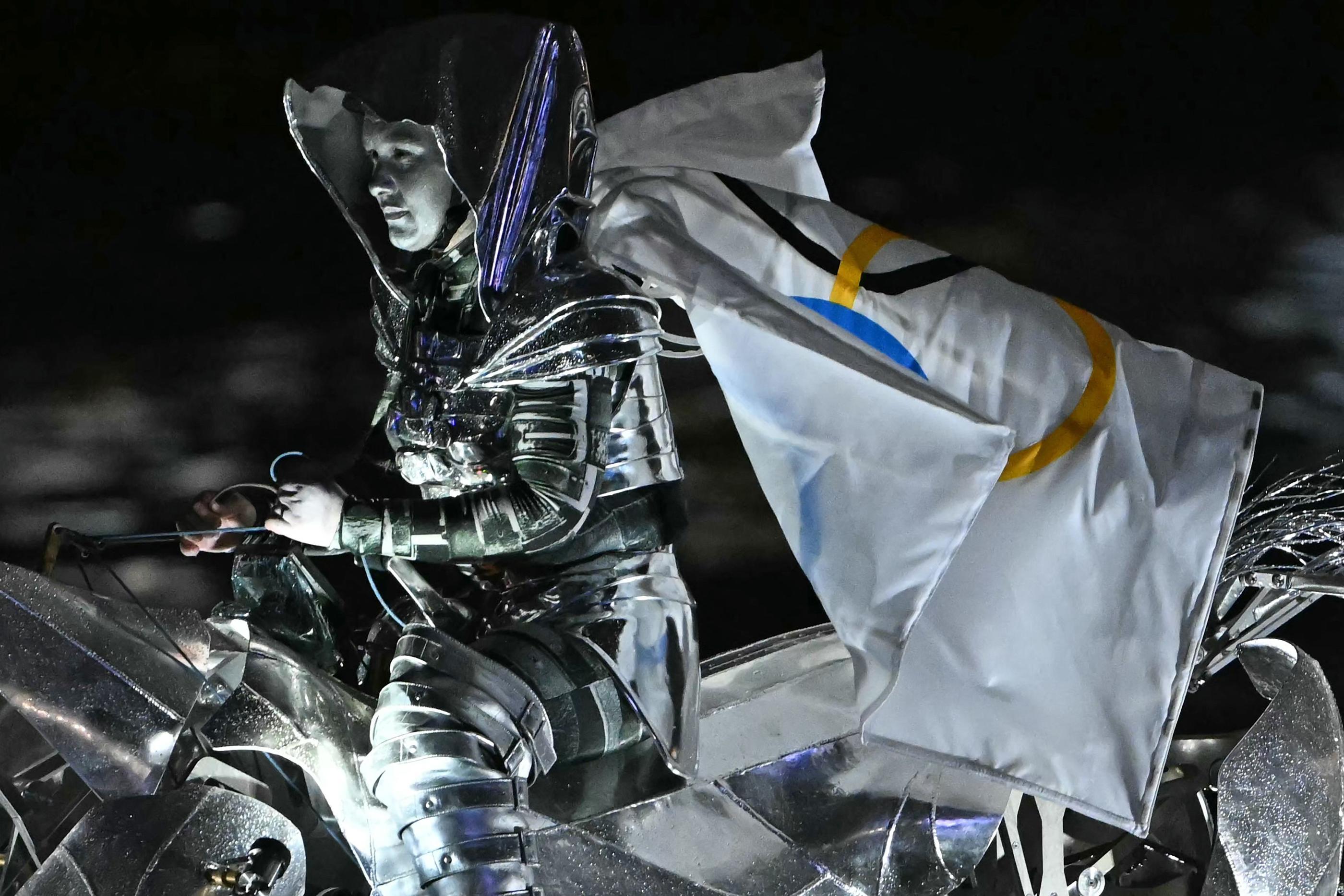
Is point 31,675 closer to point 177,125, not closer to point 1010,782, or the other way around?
point 1010,782

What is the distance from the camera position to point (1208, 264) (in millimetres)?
2830

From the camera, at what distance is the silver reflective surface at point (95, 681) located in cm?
162

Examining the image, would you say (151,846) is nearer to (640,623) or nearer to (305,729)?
(305,729)

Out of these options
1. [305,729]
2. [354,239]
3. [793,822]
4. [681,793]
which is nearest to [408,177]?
[305,729]

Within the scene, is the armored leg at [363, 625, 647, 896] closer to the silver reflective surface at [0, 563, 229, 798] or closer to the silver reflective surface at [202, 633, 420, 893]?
the silver reflective surface at [202, 633, 420, 893]

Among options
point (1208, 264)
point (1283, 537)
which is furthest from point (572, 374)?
point (1208, 264)

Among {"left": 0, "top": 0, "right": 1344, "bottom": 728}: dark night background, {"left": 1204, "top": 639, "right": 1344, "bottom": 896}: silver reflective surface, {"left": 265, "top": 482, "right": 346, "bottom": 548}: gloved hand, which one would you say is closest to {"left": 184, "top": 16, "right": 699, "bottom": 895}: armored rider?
{"left": 265, "top": 482, "right": 346, "bottom": 548}: gloved hand

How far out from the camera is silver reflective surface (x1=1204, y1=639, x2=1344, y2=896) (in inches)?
81.1

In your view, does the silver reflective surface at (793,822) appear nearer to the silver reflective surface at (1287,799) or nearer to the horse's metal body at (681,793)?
the horse's metal body at (681,793)

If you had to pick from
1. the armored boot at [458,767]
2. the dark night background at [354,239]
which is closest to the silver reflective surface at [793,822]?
the armored boot at [458,767]

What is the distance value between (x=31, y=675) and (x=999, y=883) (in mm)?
1243

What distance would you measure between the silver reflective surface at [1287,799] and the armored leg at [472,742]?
93cm

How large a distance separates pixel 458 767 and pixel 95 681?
0.41 m

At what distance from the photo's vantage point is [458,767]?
1.60 m
